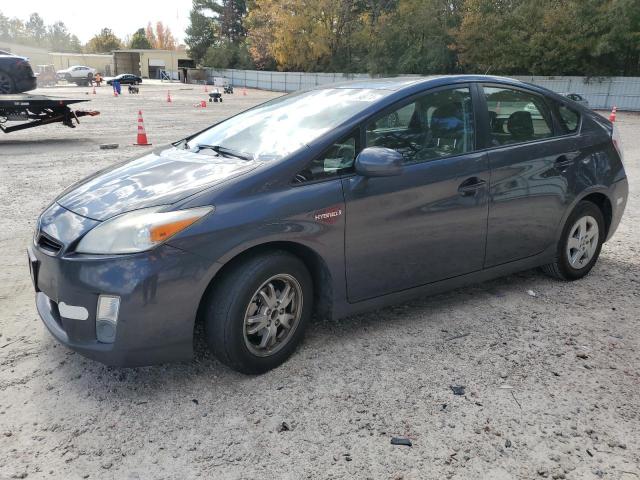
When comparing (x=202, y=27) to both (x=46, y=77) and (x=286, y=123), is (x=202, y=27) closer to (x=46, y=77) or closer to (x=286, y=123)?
(x=46, y=77)

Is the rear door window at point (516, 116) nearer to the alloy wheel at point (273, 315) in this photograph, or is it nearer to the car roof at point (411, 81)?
the car roof at point (411, 81)

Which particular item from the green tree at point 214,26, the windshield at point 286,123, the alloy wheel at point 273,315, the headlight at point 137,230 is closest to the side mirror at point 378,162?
the windshield at point 286,123

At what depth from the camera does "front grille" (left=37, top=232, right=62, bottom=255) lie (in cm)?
283

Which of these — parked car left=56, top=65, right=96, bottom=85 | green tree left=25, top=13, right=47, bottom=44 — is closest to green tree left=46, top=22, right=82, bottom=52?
green tree left=25, top=13, right=47, bottom=44

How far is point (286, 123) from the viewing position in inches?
142

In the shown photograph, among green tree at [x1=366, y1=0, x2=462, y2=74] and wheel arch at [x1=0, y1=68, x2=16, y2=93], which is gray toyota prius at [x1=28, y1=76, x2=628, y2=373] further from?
green tree at [x1=366, y1=0, x2=462, y2=74]

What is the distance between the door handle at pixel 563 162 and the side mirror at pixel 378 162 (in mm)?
1643

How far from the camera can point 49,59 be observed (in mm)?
90312

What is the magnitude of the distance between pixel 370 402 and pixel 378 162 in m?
1.31

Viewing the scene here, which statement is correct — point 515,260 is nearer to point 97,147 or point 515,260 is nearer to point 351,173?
point 351,173

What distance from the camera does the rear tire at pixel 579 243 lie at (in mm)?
4363

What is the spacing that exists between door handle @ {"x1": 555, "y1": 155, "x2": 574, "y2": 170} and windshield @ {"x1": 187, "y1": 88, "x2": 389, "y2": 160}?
1545 millimetres

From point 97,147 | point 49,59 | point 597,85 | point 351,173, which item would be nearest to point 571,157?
point 351,173

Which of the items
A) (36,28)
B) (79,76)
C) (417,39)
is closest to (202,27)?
(79,76)
